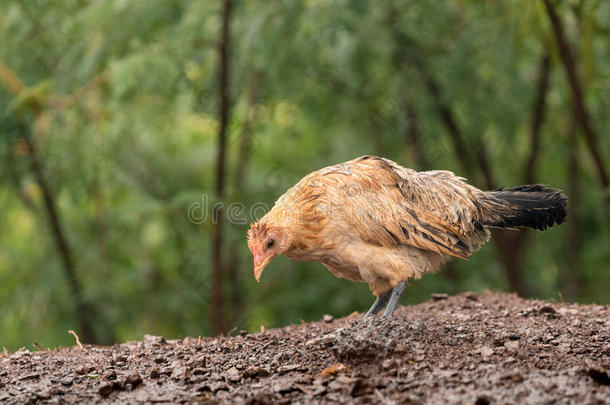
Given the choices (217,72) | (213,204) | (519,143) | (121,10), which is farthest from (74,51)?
(519,143)

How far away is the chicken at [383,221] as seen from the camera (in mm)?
4832

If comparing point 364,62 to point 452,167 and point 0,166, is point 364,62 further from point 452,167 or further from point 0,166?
point 0,166

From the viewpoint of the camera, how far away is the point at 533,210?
5332 millimetres

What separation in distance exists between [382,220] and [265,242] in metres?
0.89

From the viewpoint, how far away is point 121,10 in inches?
307

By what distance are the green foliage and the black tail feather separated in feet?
9.21

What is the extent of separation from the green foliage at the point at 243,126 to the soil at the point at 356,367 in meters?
3.41

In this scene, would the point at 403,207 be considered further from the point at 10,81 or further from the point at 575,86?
the point at 10,81

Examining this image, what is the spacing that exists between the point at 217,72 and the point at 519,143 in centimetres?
495

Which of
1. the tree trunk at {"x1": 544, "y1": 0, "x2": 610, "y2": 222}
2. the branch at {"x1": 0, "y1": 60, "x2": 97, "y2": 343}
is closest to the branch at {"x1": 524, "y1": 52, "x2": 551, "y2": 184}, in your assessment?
the tree trunk at {"x1": 544, "y1": 0, "x2": 610, "y2": 222}

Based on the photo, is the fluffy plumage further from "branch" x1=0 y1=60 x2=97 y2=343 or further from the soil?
"branch" x1=0 y1=60 x2=97 y2=343

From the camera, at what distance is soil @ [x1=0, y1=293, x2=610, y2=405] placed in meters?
3.41

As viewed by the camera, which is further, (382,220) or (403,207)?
(403,207)

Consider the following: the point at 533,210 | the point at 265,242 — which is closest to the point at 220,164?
the point at 265,242
